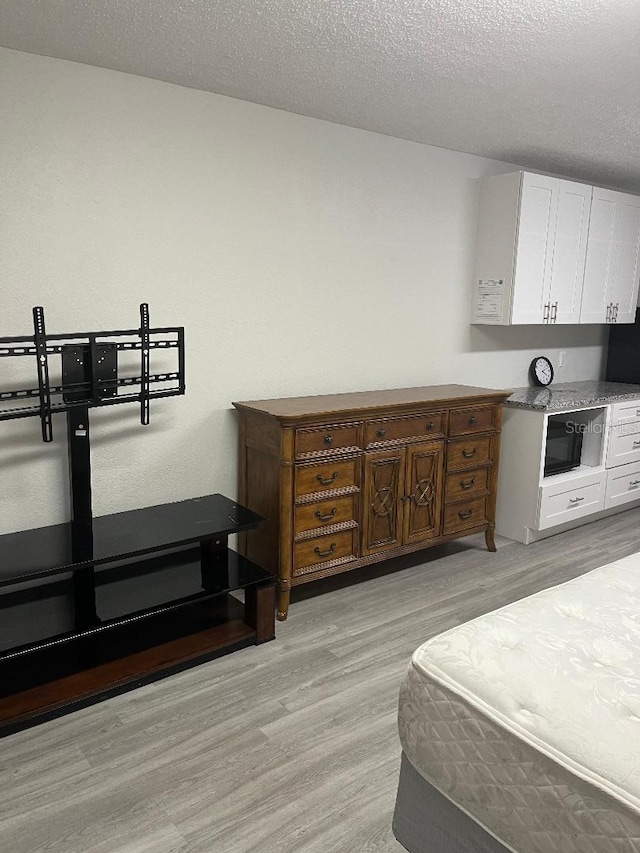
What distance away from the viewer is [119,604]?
101 inches

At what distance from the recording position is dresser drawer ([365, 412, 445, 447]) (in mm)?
3215

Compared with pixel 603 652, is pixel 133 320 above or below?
above

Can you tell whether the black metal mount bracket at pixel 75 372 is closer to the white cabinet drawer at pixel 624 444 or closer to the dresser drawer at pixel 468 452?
the dresser drawer at pixel 468 452

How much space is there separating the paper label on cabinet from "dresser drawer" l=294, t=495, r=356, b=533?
65.5 inches

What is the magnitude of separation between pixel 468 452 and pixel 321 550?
109 centimetres

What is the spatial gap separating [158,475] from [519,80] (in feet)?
7.46

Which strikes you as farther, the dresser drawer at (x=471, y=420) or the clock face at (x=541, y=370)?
the clock face at (x=541, y=370)

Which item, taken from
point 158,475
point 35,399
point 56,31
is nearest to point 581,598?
point 158,475

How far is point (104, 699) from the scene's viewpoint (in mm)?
2385

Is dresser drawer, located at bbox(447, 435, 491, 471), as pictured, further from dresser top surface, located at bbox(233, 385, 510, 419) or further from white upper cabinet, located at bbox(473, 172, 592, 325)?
white upper cabinet, located at bbox(473, 172, 592, 325)

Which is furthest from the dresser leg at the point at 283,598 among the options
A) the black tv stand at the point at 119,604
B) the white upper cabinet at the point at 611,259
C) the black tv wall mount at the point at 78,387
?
the white upper cabinet at the point at 611,259

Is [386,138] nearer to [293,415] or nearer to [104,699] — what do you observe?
[293,415]

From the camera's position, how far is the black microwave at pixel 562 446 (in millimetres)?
4113

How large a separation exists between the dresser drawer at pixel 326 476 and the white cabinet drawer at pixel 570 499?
1442 mm
